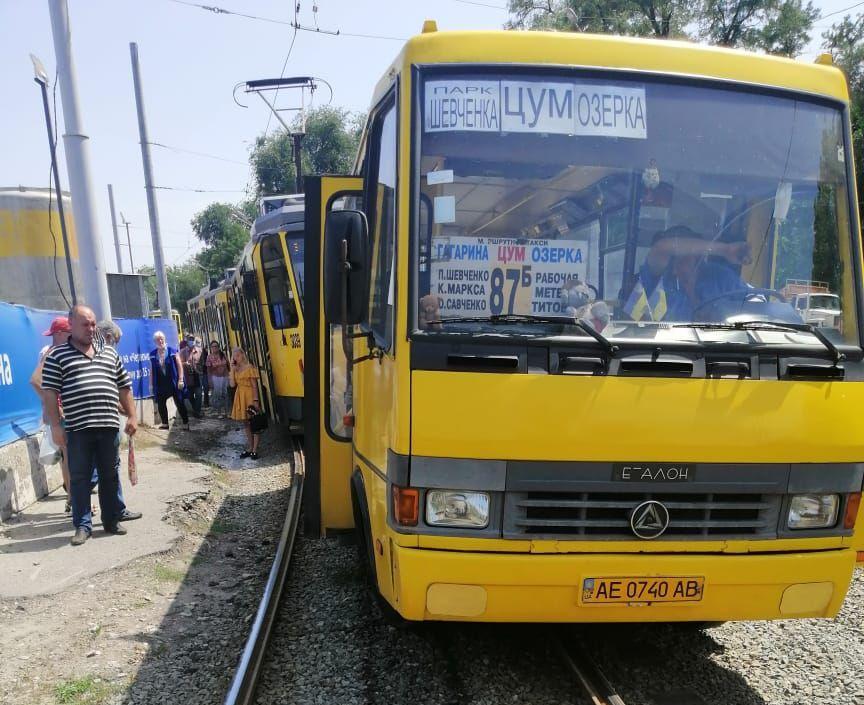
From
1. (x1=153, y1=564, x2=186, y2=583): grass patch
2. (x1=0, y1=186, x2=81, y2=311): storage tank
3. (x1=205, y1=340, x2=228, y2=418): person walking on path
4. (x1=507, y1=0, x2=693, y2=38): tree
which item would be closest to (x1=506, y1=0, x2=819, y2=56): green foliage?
(x1=507, y1=0, x2=693, y2=38): tree

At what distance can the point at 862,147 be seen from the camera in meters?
28.2

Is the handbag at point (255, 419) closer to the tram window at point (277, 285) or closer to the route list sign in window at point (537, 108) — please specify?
the tram window at point (277, 285)

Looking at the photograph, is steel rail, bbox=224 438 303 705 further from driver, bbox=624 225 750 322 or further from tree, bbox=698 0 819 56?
tree, bbox=698 0 819 56

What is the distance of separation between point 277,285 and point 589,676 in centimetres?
836

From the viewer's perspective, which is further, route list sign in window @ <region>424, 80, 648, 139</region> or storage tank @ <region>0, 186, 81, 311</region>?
storage tank @ <region>0, 186, 81, 311</region>

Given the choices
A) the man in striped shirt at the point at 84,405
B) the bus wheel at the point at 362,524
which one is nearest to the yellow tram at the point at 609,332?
the bus wheel at the point at 362,524

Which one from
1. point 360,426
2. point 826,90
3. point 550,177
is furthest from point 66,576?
point 826,90

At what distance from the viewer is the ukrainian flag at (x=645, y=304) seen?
3.37m

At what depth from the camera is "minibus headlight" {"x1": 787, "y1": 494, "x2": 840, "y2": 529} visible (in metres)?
3.38

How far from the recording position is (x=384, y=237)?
3.70 m

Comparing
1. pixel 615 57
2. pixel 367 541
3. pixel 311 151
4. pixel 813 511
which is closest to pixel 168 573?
pixel 367 541

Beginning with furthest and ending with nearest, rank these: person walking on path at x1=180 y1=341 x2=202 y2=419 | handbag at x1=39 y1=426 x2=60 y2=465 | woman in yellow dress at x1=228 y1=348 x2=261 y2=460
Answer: person walking on path at x1=180 y1=341 x2=202 y2=419 → woman in yellow dress at x1=228 y1=348 x2=261 y2=460 → handbag at x1=39 y1=426 x2=60 y2=465

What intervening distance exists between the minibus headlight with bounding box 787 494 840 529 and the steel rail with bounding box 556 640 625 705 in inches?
46.9

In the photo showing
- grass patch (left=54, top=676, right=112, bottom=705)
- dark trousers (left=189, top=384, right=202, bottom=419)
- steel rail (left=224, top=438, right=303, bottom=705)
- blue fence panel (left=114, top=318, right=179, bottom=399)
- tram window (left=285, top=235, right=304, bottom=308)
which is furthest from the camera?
dark trousers (left=189, top=384, right=202, bottom=419)
